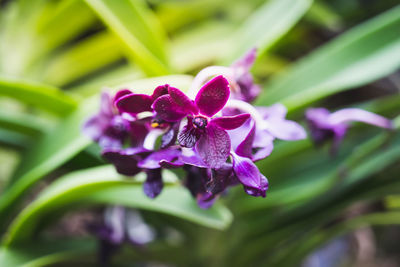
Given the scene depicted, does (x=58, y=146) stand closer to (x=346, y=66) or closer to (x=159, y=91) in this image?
(x=159, y=91)

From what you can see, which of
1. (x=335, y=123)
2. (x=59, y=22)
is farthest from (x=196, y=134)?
(x=59, y=22)

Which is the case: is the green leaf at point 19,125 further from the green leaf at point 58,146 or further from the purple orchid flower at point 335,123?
the purple orchid flower at point 335,123

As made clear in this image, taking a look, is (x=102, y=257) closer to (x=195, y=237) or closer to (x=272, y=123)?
(x=195, y=237)

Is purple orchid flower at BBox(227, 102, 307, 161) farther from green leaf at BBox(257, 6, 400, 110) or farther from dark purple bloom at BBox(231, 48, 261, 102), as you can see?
green leaf at BBox(257, 6, 400, 110)

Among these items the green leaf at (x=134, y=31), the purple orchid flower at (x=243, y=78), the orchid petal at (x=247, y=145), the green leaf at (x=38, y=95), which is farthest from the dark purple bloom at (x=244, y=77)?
the green leaf at (x=38, y=95)

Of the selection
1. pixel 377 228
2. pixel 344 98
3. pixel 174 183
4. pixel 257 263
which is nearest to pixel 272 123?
pixel 174 183

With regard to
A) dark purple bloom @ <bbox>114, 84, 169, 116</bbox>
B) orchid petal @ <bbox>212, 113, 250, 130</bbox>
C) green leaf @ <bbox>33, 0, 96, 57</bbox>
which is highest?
green leaf @ <bbox>33, 0, 96, 57</bbox>

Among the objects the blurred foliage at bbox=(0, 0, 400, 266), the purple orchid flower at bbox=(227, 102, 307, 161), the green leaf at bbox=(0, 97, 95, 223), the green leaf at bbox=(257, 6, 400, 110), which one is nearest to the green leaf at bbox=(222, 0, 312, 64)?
the blurred foliage at bbox=(0, 0, 400, 266)
